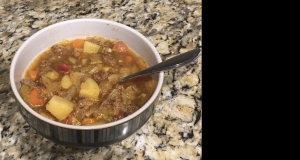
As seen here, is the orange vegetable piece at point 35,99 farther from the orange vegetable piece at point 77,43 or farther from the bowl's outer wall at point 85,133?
the orange vegetable piece at point 77,43

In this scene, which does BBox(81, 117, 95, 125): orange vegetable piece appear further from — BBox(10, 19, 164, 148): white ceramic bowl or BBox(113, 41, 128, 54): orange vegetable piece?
BBox(113, 41, 128, 54): orange vegetable piece

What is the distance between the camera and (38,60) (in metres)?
1.17

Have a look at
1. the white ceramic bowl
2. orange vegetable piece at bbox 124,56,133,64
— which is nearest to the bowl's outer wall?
the white ceramic bowl

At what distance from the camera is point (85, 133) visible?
930 millimetres

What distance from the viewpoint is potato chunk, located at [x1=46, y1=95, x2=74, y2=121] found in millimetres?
1008

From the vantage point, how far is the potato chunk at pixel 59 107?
3.31ft

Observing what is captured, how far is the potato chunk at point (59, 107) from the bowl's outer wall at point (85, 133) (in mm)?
60

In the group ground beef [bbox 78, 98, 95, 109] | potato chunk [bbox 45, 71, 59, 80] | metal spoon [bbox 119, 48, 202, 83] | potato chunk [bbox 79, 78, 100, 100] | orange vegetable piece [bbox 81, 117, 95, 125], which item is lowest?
orange vegetable piece [bbox 81, 117, 95, 125]

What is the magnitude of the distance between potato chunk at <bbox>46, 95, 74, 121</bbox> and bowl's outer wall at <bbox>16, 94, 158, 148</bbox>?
2.4 inches

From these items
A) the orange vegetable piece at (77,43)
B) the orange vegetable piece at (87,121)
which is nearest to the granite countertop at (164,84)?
the orange vegetable piece at (87,121)
